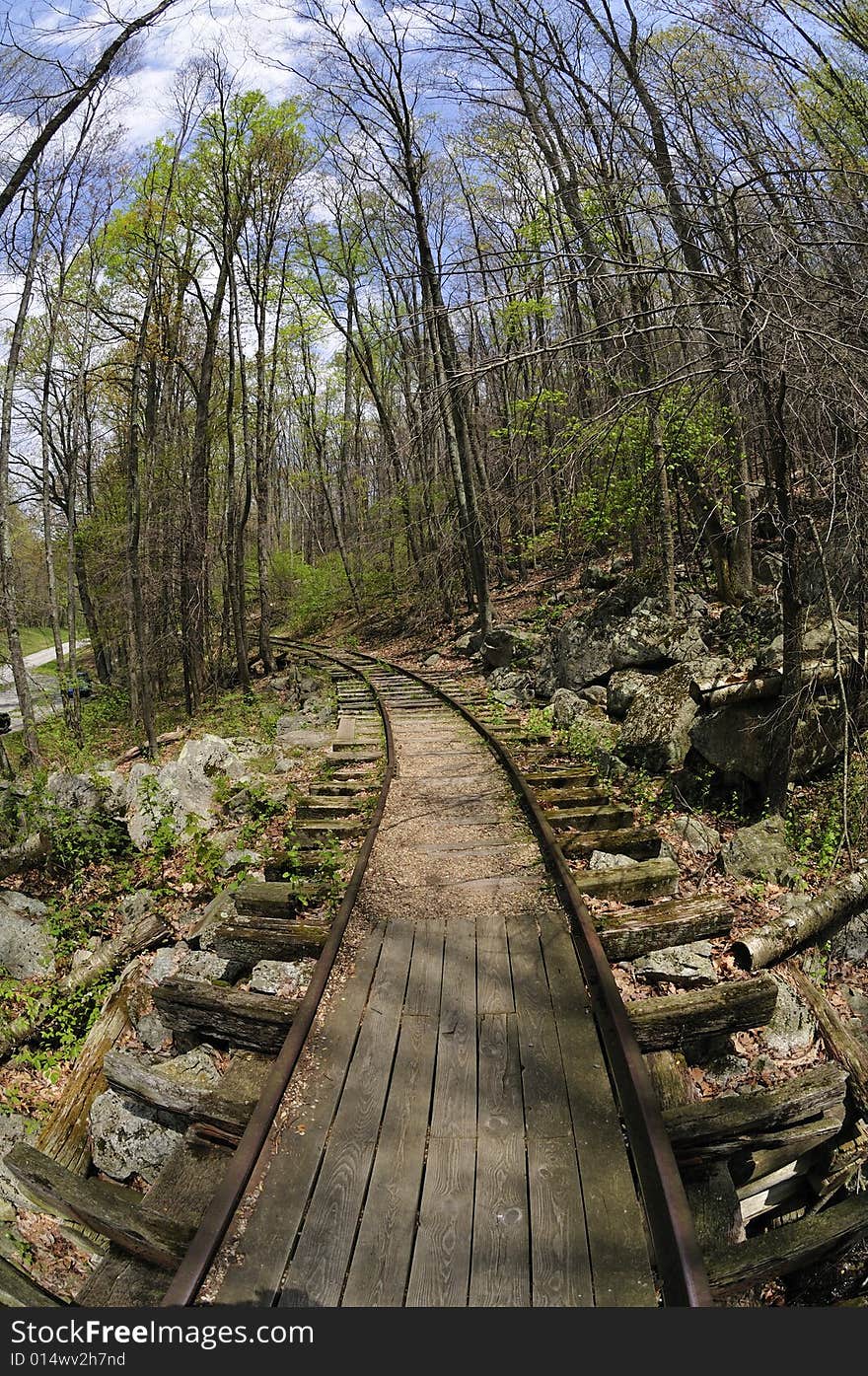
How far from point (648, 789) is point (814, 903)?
2616 millimetres

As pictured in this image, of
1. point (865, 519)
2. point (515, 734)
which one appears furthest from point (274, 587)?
→ point (865, 519)

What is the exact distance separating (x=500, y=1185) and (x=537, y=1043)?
0.85m

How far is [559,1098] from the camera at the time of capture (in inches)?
128

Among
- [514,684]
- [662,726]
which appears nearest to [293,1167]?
[662,726]

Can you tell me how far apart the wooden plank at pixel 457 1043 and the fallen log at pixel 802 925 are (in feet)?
5.66

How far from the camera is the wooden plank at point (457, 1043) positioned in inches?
125

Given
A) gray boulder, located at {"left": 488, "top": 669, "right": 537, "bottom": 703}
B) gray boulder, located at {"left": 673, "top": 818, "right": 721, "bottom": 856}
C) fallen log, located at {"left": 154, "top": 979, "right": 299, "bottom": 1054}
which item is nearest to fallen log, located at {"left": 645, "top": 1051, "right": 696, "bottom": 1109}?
fallen log, located at {"left": 154, "top": 979, "right": 299, "bottom": 1054}

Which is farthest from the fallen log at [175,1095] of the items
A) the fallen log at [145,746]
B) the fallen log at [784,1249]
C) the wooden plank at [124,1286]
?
the fallen log at [145,746]

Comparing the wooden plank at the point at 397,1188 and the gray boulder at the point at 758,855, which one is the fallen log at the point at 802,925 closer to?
the gray boulder at the point at 758,855

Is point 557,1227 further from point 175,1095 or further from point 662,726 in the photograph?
point 662,726

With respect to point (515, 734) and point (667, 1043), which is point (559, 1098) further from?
point (515, 734)

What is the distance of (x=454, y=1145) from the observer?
9.94ft

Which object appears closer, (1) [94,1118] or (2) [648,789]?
(1) [94,1118]

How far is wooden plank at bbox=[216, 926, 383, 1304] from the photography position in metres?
2.49
